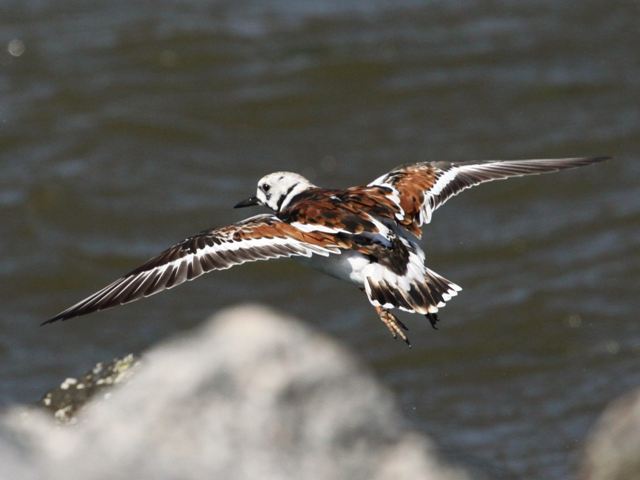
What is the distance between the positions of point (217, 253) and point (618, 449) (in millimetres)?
1863

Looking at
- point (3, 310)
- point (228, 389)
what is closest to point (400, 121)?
point (3, 310)

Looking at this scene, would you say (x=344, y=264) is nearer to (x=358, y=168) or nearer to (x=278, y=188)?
(x=278, y=188)

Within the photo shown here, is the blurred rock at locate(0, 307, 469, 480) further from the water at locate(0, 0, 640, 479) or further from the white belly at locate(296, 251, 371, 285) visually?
the water at locate(0, 0, 640, 479)

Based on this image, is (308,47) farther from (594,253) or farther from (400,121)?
(594,253)

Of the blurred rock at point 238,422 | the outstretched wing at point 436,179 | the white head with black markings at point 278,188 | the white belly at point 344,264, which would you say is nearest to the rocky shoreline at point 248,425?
the blurred rock at point 238,422

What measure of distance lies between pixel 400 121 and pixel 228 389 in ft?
20.0

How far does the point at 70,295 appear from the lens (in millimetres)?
7727

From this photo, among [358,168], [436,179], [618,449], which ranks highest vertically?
[436,179]

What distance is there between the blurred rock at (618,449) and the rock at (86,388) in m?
1.46

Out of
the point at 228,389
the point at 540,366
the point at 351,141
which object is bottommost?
the point at 540,366

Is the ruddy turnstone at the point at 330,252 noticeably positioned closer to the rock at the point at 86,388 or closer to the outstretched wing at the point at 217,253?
the outstretched wing at the point at 217,253

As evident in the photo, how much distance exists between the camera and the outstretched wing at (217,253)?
463 cm

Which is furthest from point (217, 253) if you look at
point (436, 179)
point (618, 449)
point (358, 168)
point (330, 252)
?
point (358, 168)

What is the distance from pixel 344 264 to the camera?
4867 millimetres
